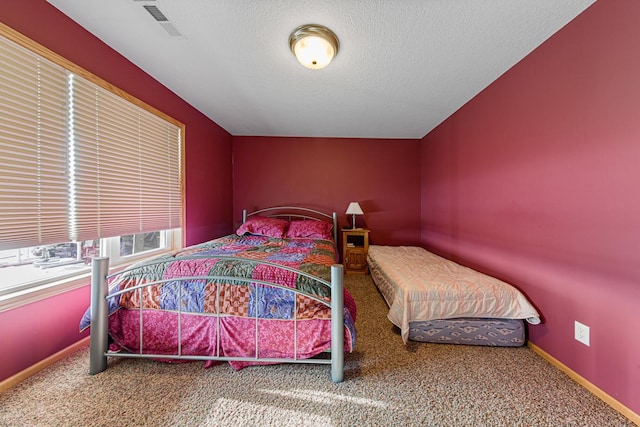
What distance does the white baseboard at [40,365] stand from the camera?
1348mm

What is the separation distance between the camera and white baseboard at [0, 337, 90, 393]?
1.35 meters

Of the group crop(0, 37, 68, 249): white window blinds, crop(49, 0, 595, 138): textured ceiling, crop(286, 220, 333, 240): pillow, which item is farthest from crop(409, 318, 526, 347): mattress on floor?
crop(0, 37, 68, 249): white window blinds

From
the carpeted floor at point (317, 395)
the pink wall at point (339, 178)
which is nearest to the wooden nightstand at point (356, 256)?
the pink wall at point (339, 178)

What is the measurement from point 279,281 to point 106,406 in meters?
1.10

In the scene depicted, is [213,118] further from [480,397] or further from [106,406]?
[480,397]

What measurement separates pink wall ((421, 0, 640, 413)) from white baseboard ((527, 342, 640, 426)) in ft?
0.09

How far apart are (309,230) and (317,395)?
7.01 ft

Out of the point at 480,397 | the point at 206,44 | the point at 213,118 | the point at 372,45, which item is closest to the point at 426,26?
the point at 372,45

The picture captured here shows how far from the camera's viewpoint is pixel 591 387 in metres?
1.39

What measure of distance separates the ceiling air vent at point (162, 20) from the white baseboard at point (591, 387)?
3538 mm

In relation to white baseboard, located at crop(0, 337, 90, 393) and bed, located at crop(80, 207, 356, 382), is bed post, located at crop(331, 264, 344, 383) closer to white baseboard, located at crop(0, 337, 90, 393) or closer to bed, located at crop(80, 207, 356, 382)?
bed, located at crop(80, 207, 356, 382)

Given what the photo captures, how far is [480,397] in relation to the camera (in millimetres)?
1328

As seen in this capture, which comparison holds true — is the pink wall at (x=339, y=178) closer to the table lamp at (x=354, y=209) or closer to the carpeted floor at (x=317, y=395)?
the table lamp at (x=354, y=209)

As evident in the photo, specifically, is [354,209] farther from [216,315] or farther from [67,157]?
[67,157]
